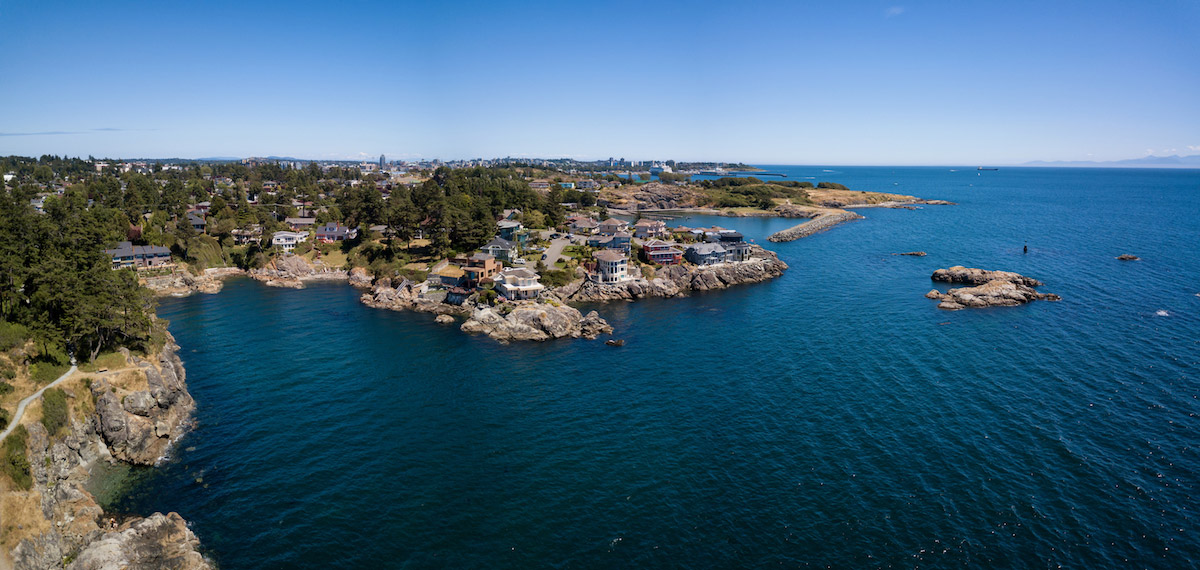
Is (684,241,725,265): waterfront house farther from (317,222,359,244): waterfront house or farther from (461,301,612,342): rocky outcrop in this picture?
(317,222,359,244): waterfront house

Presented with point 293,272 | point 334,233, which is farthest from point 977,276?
point 334,233

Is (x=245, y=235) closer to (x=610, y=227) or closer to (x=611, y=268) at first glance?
(x=610, y=227)

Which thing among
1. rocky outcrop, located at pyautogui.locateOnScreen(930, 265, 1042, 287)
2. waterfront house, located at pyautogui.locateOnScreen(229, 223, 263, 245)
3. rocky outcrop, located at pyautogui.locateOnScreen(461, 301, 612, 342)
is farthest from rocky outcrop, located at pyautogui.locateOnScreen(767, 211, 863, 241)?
waterfront house, located at pyautogui.locateOnScreen(229, 223, 263, 245)

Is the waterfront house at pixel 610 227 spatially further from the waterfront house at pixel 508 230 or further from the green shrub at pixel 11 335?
the green shrub at pixel 11 335

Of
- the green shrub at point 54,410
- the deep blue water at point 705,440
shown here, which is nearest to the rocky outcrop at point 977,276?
the deep blue water at point 705,440

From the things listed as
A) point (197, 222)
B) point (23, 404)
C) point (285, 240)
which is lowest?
point (23, 404)
